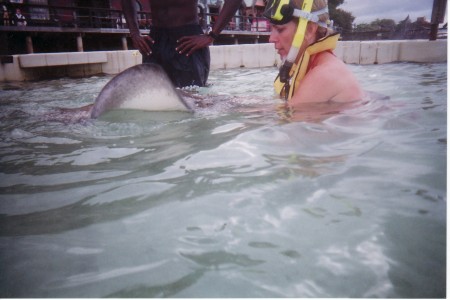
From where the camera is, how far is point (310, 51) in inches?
104

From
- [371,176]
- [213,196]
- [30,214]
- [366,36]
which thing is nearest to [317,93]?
[371,176]

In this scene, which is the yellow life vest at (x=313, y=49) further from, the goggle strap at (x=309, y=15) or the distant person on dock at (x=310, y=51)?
the goggle strap at (x=309, y=15)

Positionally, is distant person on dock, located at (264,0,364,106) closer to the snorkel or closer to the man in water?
the snorkel

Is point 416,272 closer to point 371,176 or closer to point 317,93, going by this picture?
point 371,176

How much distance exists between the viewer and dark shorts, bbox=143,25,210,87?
3965 millimetres

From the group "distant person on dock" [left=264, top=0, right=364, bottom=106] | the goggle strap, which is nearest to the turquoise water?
"distant person on dock" [left=264, top=0, right=364, bottom=106]

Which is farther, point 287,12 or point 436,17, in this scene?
point 436,17

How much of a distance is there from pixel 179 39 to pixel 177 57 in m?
0.24

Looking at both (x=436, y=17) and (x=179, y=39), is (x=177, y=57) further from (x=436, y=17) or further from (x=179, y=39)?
(x=436, y=17)

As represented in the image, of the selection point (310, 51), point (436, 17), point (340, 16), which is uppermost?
point (340, 16)

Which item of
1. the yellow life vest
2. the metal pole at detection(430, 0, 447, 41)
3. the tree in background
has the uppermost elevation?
the tree in background

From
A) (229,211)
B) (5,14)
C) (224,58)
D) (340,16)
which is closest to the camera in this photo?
(229,211)

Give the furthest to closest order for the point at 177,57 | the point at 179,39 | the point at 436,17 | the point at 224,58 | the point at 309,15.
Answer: the point at 224,58, the point at 436,17, the point at 177,57, the point at 179,39, the point at 309,15

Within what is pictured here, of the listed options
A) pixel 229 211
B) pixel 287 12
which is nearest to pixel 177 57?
pixel 287 12
